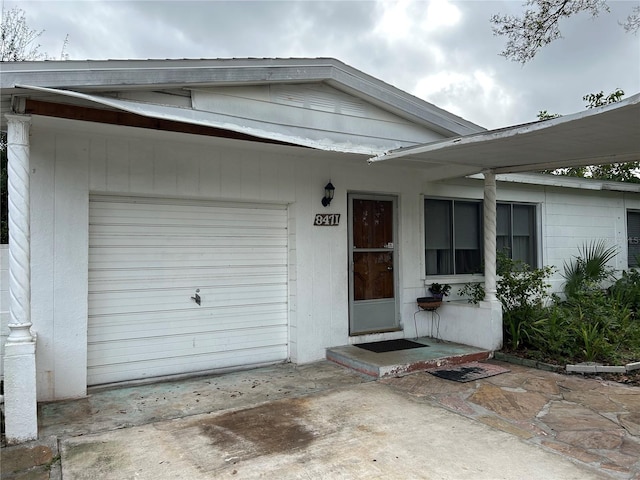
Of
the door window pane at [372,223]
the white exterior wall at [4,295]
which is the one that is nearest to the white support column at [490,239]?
the door window pane at [372,223]

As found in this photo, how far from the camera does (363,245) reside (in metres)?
6.56

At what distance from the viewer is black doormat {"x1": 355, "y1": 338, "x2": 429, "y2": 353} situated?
6073 millimetres

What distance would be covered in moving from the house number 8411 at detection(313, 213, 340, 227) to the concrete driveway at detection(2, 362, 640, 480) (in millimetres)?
2023

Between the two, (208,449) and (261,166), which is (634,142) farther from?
(208,449)

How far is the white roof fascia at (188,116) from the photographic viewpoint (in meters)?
3.61

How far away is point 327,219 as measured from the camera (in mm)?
6152

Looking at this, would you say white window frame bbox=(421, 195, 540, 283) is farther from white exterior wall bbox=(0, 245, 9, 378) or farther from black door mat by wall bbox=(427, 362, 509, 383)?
white exterior wall bbox=(0, 245, 9, 378)

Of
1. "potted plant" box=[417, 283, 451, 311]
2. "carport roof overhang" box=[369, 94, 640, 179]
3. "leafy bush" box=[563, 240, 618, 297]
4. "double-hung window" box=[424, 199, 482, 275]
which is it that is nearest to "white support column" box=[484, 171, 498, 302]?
"carport roof overhang" box=[369, 94, 640, 179]

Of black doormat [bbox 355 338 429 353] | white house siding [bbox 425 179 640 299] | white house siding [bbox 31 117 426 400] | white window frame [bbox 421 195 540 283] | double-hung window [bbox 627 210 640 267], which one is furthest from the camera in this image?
double-hung window [bbox 627 210 640 267]

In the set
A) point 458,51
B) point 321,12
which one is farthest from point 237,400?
point 458,51

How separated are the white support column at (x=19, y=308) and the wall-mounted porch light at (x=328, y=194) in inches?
135

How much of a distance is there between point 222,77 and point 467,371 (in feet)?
14.3

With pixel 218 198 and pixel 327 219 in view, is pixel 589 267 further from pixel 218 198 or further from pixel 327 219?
pixel 218 198

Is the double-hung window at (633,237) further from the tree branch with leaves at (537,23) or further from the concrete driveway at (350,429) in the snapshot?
the concrete driveway at (350,429)
